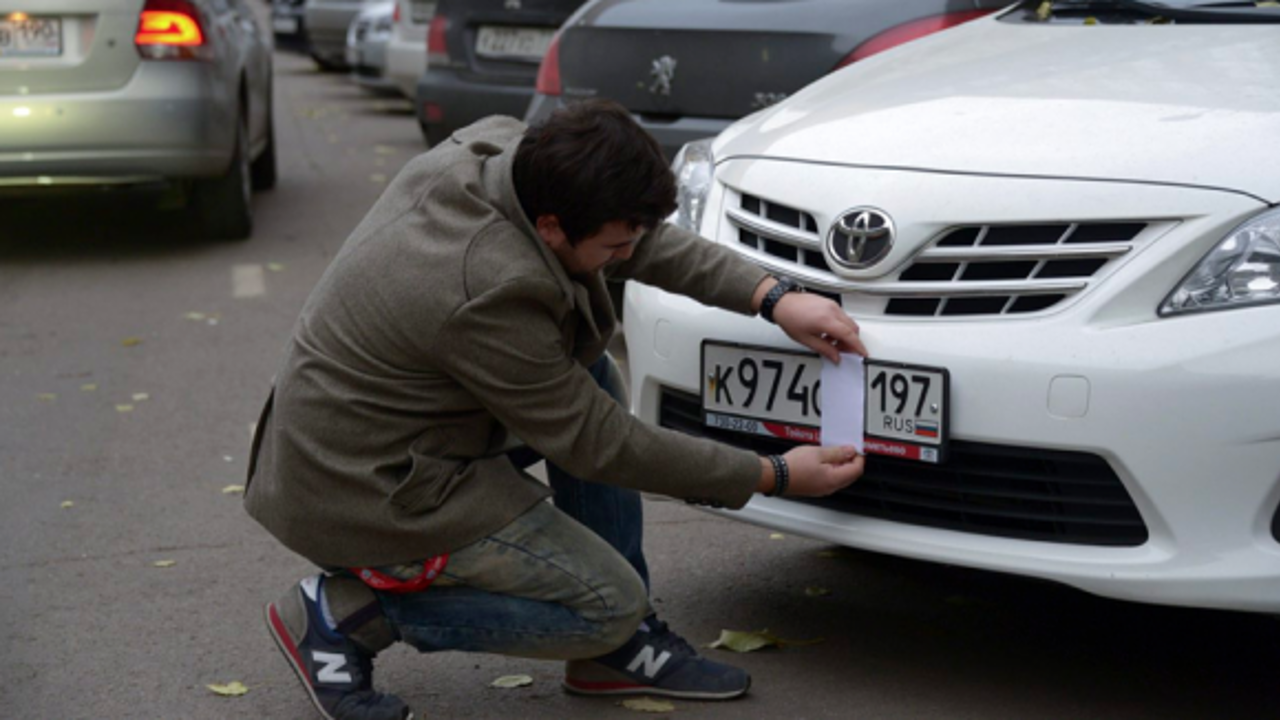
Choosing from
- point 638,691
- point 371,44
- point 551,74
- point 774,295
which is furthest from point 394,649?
point 371,44

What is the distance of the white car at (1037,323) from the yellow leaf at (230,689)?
3.14 ft

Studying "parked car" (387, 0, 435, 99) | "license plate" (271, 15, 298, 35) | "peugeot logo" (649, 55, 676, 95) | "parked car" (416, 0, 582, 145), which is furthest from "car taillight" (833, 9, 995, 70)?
"license plate" (271, 15, 298, 35)

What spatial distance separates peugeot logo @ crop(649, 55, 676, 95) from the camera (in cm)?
577

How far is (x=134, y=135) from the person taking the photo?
7.75m

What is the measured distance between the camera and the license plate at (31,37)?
25.0 feet

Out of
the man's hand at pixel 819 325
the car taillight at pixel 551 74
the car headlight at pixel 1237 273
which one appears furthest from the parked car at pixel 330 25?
the car headlight at pixel 1237 273

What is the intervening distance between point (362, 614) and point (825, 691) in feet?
2.87

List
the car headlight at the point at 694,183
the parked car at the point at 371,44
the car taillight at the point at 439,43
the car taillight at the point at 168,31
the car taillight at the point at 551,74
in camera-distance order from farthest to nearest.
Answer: the parked car at the point at 371,44, the car taillight at the point at 439,43, the car taillight at the point at 168,31, the car taillight at the point at 551,74, the car headlight at the point at 694,183

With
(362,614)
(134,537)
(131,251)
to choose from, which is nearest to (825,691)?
(362,614)

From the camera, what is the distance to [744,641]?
3.66m

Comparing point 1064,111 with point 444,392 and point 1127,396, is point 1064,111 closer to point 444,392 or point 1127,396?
point 1127,396

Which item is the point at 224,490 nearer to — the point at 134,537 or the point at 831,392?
the point at 134,537

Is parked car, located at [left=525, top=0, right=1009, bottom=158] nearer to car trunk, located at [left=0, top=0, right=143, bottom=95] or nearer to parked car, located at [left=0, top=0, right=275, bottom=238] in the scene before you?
parked car, located at [left=0, top=0, right=275, bottom=238]

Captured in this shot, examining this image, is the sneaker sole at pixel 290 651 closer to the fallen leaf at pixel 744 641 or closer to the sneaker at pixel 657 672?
the sneaker at pixel 657 672
